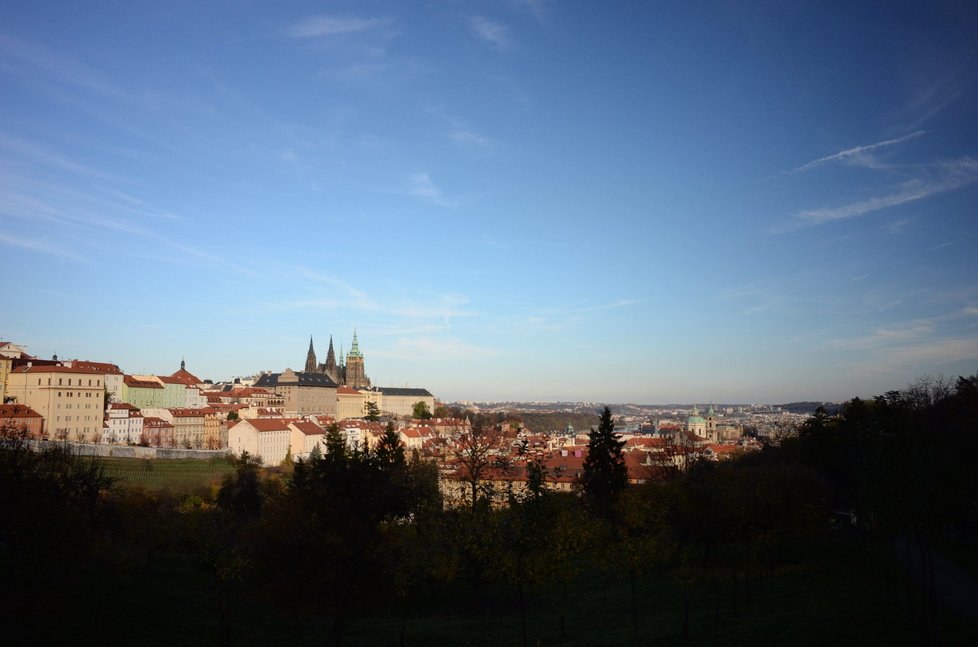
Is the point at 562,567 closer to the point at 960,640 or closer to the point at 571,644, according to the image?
the point at 571,644

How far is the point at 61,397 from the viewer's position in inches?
3930

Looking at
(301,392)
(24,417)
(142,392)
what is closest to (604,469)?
(24,417)

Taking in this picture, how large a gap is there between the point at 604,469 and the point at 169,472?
5987 centimetres

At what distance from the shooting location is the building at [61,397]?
98875 millimetres

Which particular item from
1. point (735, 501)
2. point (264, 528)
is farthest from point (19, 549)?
point (735, 501)

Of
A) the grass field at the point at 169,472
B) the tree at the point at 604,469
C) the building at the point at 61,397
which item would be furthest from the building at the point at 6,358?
the tree at the point at 604,469

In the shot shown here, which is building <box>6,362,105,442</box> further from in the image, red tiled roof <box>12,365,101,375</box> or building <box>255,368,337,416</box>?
building <box>255,368,337,416</box>

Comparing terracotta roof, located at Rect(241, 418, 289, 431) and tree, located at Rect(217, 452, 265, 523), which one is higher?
terracotta roof, located at Rect(241, 418, 289, 431)

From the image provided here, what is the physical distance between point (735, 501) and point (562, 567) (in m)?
9.28

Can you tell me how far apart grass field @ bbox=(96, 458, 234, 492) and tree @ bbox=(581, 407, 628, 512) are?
43.8 metres

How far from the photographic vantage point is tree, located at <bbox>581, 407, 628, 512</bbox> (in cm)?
4953

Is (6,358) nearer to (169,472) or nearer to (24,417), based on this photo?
(24,417)

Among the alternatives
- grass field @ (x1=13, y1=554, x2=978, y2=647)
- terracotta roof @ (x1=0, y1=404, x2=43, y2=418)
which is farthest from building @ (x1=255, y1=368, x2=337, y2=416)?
grass field @ (x1=13, y1=554, x2=978, y2=647)

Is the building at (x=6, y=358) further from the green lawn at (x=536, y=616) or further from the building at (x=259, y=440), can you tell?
the green lawn at (x=536, y=616)
